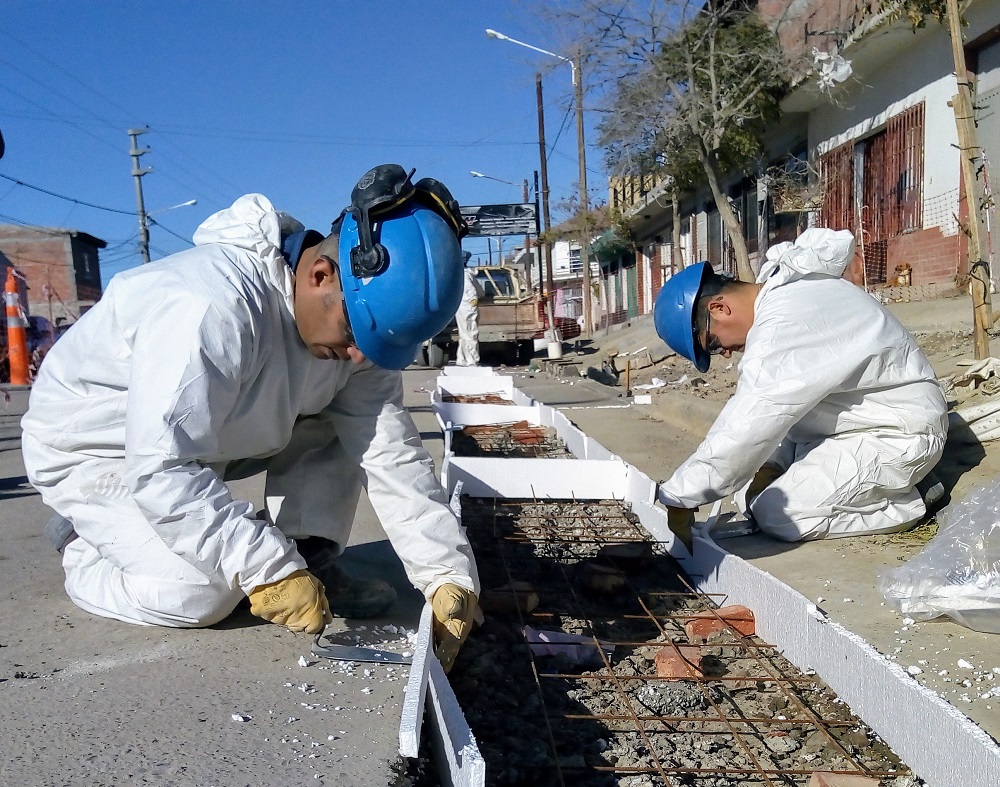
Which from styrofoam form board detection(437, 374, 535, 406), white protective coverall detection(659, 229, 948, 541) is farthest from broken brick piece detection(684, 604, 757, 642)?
styrofoam form board detection(437, 374, 535, 406)

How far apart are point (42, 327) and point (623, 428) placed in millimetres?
21836

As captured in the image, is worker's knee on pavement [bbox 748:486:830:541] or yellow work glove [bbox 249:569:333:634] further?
worker's knee on pavement [bbox 748:486:830:541]

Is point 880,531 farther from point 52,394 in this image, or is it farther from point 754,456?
point 52,394

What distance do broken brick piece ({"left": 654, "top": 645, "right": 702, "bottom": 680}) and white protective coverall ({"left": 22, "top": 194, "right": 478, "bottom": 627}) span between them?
23.1 inches

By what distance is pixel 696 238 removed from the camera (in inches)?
792

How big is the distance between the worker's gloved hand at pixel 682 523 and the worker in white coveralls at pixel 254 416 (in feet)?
3.63

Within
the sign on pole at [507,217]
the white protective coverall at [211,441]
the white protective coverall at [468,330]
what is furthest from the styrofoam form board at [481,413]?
the sign on pole at [507,217]

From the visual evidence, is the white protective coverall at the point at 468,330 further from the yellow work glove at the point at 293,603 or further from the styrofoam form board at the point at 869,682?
the yellow work glove at the point at 293,603

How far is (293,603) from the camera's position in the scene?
78.7 inches

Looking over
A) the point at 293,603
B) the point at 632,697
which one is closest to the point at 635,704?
the point at 632,697

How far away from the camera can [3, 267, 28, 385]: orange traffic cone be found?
42.3 ft

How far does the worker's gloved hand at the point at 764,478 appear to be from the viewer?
3.82 meters

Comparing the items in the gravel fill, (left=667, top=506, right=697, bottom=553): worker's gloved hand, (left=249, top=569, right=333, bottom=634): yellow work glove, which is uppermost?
(left=249, top=569, right=333, bottom=634): yellow work glove

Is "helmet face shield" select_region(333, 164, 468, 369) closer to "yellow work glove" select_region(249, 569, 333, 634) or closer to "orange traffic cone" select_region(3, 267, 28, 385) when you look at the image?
"yellow work glove" select_region(249, 569, 333, 634)
